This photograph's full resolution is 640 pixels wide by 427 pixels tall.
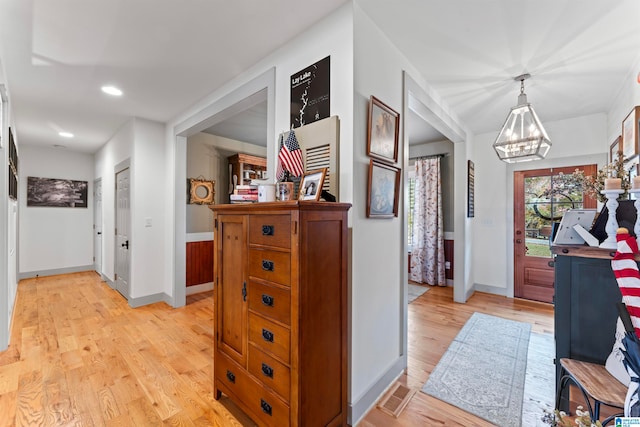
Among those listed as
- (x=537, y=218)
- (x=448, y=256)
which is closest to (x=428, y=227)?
(x=448, y=256)

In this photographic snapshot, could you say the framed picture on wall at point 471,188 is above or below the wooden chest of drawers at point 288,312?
above

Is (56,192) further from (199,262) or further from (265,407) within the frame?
(265,407)

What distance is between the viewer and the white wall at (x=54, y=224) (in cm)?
529

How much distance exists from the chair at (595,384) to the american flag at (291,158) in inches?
72.0

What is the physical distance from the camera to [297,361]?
4.46 feet

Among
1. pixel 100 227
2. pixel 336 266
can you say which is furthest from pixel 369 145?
pixel 100 227

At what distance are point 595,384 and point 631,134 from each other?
2331 millimetres

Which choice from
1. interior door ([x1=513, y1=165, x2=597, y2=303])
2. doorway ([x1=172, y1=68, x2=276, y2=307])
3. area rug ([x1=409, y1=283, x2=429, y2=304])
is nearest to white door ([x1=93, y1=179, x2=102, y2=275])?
doorway ([x1=172, y1=68, x2=276, y2=307])

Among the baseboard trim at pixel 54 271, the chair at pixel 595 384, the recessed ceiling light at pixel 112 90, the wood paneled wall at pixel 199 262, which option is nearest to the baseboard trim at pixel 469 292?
the chair at pixel 595 384

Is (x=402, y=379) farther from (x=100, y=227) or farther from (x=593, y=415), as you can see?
(x=100, y=227)

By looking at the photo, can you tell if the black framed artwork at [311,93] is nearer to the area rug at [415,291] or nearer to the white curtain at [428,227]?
the area rug at [415,291]

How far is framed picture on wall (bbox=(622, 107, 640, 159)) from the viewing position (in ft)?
7.31

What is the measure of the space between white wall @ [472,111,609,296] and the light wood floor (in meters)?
0.39

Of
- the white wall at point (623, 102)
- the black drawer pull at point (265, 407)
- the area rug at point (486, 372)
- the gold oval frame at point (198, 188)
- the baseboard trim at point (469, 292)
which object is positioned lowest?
the area rug at point (486, 372)
